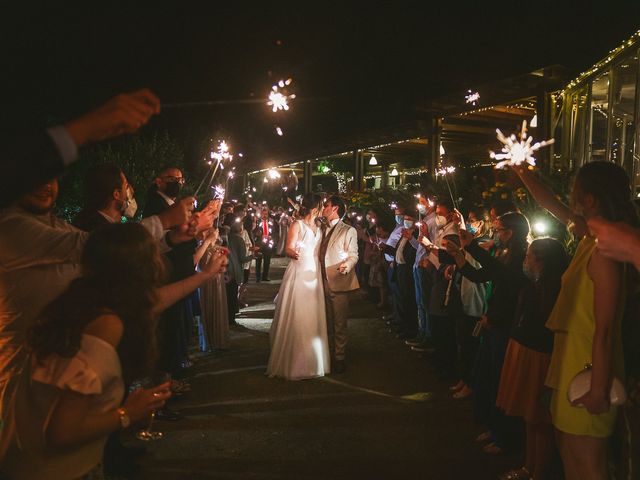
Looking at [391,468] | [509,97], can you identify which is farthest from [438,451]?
[509,97]

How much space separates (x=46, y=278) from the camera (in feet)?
9.79

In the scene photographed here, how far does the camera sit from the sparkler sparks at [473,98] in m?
12.2

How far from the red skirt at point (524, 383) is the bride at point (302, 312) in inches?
131

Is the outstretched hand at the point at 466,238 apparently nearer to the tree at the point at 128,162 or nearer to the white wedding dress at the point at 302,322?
the white wedding dress at the point at 302,322

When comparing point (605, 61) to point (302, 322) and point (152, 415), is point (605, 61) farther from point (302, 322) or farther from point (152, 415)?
point (152, 415)

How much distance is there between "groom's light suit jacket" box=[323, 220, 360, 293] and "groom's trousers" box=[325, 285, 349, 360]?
11cm

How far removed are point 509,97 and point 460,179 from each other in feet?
7.04

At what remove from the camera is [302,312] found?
718 centimetres

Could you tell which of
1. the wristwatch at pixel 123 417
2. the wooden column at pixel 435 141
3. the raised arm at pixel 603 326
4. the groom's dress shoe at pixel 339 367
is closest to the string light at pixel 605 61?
the wooden column at pixel 435 141

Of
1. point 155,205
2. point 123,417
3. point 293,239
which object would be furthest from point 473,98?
point 123,417

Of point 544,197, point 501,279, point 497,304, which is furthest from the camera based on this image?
point 497,304

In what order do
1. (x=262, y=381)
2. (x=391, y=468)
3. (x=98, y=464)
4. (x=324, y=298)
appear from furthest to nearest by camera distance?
(x=324, y=298), (x=262, y=381), (x=391, y=468), (x=98, y=464)

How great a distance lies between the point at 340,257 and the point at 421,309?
2.17m

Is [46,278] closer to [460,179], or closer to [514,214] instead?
[514,214]
